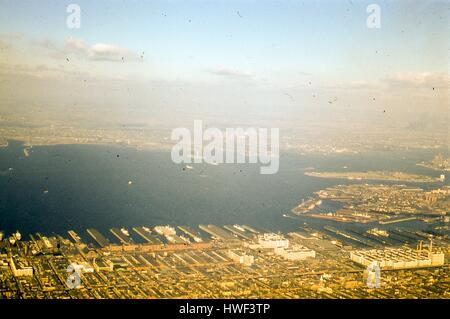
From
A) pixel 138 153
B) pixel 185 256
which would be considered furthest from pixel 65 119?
pixel 185 256

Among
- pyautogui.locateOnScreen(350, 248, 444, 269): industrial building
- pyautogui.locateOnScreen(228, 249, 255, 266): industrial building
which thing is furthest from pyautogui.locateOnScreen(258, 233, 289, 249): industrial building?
pyautogui.locateOnScreen(350, 248, 444, 269): industrial building

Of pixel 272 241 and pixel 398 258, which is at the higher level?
pixel 272 241

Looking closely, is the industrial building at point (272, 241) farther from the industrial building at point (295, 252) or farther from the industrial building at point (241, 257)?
the industrial building at point (241, 257)

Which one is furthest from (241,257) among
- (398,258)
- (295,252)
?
(398,258)

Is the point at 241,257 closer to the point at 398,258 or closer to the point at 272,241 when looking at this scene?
the point at 272,241

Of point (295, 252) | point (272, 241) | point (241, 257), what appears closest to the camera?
point (241, 257)

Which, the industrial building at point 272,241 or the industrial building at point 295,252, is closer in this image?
the industrial building at point 295,252

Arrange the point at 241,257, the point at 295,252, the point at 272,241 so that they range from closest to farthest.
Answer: the point at 241,257 → the point at 295,252 → the point at 272,241

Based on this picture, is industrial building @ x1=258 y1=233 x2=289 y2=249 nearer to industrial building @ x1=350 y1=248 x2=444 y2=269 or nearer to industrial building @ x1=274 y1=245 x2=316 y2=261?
industrial building @ x1=274 y1=245 x2=316 y2=261

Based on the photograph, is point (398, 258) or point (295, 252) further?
point (295, 252)

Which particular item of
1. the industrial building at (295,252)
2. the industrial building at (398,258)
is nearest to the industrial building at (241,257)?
the industrial building at (295,252)

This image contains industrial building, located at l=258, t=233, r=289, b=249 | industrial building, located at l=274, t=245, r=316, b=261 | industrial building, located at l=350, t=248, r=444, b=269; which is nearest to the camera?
industrial building, located at l=350, t=248, r=444, b=269
